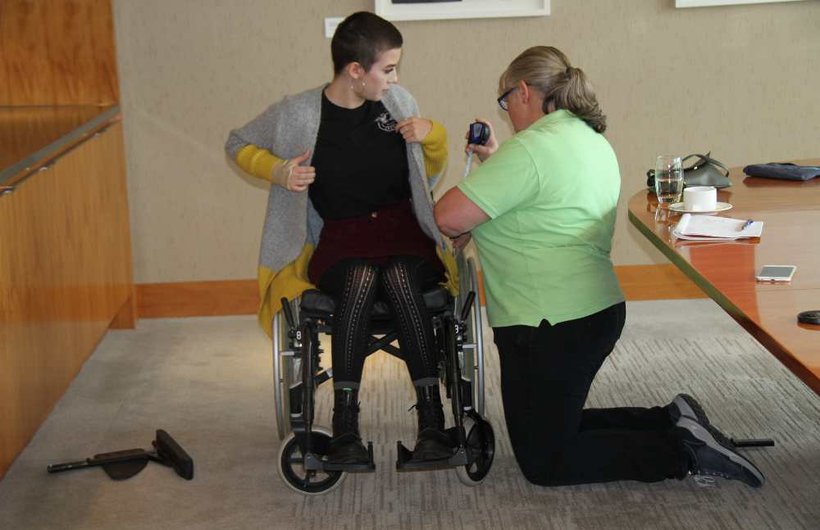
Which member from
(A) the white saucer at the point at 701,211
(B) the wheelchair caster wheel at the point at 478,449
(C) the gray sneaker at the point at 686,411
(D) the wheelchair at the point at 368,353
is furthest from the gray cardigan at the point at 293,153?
(C) the gray sneaker at the point at 686,411

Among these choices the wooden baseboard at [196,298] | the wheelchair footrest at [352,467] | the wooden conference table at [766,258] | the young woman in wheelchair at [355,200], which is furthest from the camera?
the wooden baseboard at [196,298]

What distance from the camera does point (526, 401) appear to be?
3.04m

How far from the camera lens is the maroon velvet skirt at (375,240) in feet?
10.4

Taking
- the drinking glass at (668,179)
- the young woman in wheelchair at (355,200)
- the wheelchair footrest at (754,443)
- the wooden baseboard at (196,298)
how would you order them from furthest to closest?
1. the wooden baseboard at (196,298)
2. the wheelchair footrest at (754,443)
3. the drinking glass at (668,179)
4. the young woman in wheelchair at (355,200)

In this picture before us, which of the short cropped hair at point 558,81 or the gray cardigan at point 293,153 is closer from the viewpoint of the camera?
the short cropped hair at point 558,81

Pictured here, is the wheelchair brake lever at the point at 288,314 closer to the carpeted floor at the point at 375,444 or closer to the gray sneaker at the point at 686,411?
the carpeted floor at the point at 375,444

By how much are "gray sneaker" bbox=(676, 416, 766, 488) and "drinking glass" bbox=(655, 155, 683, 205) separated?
1.97ft

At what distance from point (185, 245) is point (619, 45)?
183 cm

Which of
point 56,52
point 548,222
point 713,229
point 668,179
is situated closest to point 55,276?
point 56,52

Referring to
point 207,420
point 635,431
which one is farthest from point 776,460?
point 207,420

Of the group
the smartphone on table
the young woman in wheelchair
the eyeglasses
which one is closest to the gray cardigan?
the young woman in wheelchair

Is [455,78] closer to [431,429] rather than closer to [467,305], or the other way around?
[467,305]

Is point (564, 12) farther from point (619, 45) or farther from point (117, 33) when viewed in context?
point (117, 33)

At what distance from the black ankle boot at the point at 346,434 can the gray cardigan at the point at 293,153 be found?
42cm
